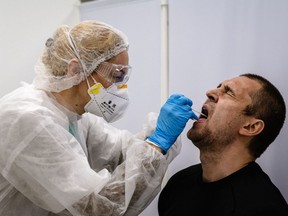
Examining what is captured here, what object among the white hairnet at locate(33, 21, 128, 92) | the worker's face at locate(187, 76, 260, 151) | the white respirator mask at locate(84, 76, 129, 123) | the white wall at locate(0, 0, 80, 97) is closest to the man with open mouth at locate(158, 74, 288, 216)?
the worker's face at locate(187, 76, 260, 151)

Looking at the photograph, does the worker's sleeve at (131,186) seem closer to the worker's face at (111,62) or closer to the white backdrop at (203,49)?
the worker's face at (111,62)

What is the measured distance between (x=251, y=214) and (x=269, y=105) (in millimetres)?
442

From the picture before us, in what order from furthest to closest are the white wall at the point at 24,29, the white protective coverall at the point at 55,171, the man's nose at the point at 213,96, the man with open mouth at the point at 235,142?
the white wall at the point at 24,29
the man's nose at the point at 213,96
the man with open mouth at the point at 235,142
the white protective coverall at the point at 55,171

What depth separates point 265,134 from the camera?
3.73ft

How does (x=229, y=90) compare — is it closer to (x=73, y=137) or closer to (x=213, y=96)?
(x=213, y=96)

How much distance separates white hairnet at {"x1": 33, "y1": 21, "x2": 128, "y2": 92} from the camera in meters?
1.10

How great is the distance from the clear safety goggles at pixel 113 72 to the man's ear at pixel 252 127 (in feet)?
1.85

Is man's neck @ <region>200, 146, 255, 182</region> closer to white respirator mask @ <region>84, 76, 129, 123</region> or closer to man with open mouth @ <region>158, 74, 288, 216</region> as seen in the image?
man with open mouth @ <region>158, 74, 288, 216</region>

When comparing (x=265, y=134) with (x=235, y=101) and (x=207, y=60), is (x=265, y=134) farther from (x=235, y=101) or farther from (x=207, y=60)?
(x=207, y=60)

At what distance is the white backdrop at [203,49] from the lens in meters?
1.25

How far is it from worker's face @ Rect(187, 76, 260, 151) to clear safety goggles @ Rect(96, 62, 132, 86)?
397 millimetres

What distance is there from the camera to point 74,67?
1109 millimetres

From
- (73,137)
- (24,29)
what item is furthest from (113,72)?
(24,29)

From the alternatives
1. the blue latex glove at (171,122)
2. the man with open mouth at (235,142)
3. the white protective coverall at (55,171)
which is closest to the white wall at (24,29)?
the white protective coverall at (55,171)
